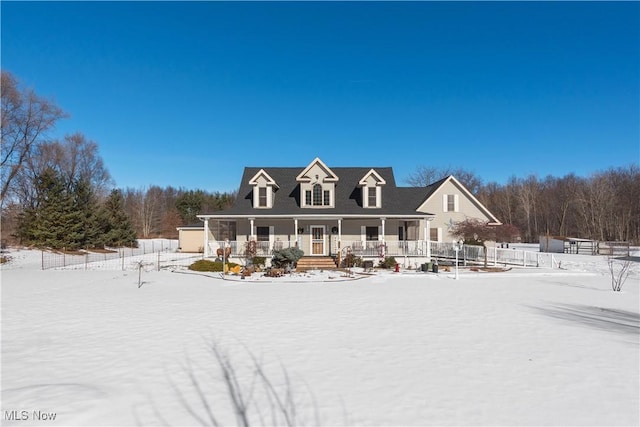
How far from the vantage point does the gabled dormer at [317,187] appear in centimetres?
2539

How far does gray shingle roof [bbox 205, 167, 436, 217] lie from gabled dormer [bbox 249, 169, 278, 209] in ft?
1.68

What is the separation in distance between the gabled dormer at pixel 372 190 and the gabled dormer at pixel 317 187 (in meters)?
2.34

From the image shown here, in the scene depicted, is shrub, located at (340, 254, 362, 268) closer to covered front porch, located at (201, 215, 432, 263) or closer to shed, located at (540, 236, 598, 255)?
covered front porch, located at (201, 215, 432, 263)

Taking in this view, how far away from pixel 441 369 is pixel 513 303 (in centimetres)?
753

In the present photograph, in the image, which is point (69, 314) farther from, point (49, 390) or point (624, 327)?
point (624, 327)

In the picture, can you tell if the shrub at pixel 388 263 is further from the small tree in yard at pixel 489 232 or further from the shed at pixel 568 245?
the shed at pixel 568 245

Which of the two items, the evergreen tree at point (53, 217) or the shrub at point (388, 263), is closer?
the shrub at point (388, 263)

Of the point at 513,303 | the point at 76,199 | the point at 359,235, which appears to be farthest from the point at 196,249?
the point at 513,303

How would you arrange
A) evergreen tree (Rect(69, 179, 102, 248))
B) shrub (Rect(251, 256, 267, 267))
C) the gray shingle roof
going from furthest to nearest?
1. evergreen tree (Rect(69, 179, 102, 248))
2. the gray shingle roof
3. shrub (Rect(251, 256, 267, 267))

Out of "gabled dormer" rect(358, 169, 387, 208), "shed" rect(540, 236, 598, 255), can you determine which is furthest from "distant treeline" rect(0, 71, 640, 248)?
"gabled dormer" rect(358, 169, 387, 208)

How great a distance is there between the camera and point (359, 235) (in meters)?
25.5

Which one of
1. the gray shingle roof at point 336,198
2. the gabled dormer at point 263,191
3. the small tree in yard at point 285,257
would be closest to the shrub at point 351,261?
the small tree in yard at point 285,257

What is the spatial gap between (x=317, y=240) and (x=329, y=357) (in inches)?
745

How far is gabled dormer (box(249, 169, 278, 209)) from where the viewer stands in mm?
25359
